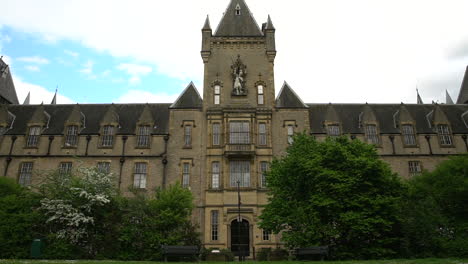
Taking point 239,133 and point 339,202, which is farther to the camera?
point 239,133

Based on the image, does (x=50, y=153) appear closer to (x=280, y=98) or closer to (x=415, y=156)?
(x=280, y=98)

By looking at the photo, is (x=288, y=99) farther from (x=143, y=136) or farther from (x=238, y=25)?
(x=143, y=136)

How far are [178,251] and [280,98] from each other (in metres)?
23.0

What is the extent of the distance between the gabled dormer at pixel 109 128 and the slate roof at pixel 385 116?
22504mm

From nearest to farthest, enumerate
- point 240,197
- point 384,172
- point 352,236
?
Answer: point 352,236 < point 384,172 < point 240,197

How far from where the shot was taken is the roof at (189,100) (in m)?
42.9

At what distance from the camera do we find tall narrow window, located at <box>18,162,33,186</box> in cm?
4162

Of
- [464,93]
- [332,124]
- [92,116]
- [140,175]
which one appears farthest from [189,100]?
[464,93]

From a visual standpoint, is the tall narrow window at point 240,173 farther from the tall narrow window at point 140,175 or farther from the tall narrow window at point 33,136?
the tall narrow window at point 33,136

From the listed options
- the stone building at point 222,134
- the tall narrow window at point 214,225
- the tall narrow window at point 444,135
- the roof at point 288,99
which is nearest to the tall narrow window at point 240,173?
the stone building at point 222,134

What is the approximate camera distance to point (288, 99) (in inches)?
1724

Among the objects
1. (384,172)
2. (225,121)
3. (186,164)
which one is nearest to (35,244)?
(186,164)

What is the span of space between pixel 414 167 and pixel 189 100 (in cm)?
2606

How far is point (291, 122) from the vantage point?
42188 mm
